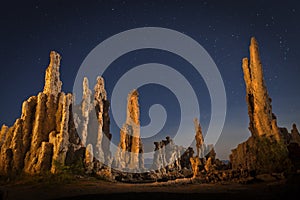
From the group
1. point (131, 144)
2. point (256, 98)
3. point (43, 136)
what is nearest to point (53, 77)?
point (43, 136)

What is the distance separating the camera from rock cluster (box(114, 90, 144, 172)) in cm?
5653

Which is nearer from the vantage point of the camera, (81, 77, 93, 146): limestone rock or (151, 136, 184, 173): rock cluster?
(81, 77, 93, 146): limestone rock

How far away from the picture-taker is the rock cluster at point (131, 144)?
185ft

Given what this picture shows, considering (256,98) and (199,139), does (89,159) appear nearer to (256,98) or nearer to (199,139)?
(256,98)

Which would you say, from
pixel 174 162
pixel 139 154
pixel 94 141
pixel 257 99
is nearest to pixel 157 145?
pixel 174 162

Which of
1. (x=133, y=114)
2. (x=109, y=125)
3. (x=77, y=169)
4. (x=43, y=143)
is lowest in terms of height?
(x=77, y=169)

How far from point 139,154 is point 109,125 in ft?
41.5

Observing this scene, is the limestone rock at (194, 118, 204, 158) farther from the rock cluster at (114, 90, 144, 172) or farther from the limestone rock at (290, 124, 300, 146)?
the limestone rock at (290, 124, 300, 146)

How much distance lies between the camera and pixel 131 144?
199 ft

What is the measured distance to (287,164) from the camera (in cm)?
2505

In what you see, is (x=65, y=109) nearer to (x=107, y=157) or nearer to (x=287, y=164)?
(x=107, y=157)

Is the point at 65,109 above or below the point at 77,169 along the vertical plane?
above

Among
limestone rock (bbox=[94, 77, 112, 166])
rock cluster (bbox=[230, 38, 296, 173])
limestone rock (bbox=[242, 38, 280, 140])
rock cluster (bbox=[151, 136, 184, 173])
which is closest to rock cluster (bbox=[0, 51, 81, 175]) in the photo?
limestone rock (bbox=[94, 77, 112, 166])

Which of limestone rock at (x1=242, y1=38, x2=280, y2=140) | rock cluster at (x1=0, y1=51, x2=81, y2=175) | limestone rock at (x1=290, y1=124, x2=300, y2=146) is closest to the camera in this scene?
rock cluster at (x1=0, y1=51, x2=81, y2=175)
